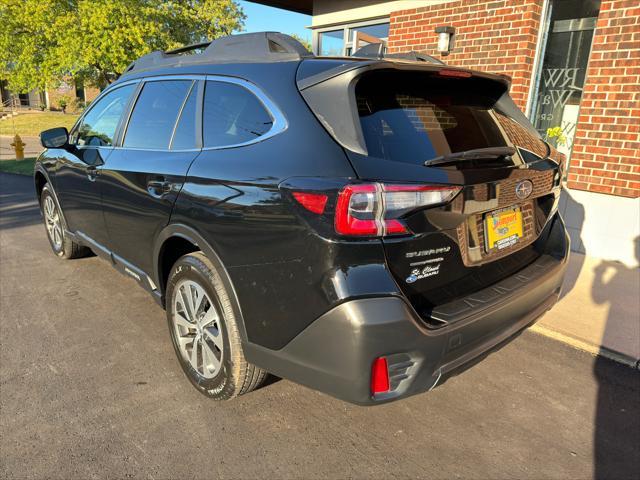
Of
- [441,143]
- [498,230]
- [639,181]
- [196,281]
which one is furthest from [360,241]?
[639,181]

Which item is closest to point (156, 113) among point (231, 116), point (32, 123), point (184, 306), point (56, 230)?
point (231, 116)

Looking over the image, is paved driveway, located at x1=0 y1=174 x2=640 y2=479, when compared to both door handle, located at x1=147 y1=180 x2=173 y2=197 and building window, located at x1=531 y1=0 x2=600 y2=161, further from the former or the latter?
building window, located at x1=531 y1=0 x2=600 y2=161

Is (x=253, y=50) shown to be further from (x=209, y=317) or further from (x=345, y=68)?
(x=209, y=317)

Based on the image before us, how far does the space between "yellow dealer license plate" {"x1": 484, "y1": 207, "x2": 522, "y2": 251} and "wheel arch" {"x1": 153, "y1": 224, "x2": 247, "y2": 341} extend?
127 centimetres

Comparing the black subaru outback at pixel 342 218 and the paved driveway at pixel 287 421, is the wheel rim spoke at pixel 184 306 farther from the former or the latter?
the paved driveway at pixel 287 421

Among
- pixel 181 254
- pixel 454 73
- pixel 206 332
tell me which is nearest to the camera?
pixel 454 73

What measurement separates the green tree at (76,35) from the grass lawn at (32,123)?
12.5 metres

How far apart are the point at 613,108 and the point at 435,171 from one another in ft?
14.9

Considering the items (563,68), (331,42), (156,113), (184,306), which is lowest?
(184,306)

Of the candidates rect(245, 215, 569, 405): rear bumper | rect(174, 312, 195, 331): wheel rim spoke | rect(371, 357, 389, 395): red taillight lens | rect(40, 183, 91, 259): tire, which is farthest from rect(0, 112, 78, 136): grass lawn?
rect(371, 357, 389, 395): red taillight lens

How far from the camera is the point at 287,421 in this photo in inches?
102

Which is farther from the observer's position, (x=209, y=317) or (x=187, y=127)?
(x=187, y=127)

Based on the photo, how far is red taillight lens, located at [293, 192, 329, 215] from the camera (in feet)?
6.23

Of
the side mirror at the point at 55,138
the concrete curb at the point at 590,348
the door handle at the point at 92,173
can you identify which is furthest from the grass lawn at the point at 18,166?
the concrete curb at the point at 590,348
